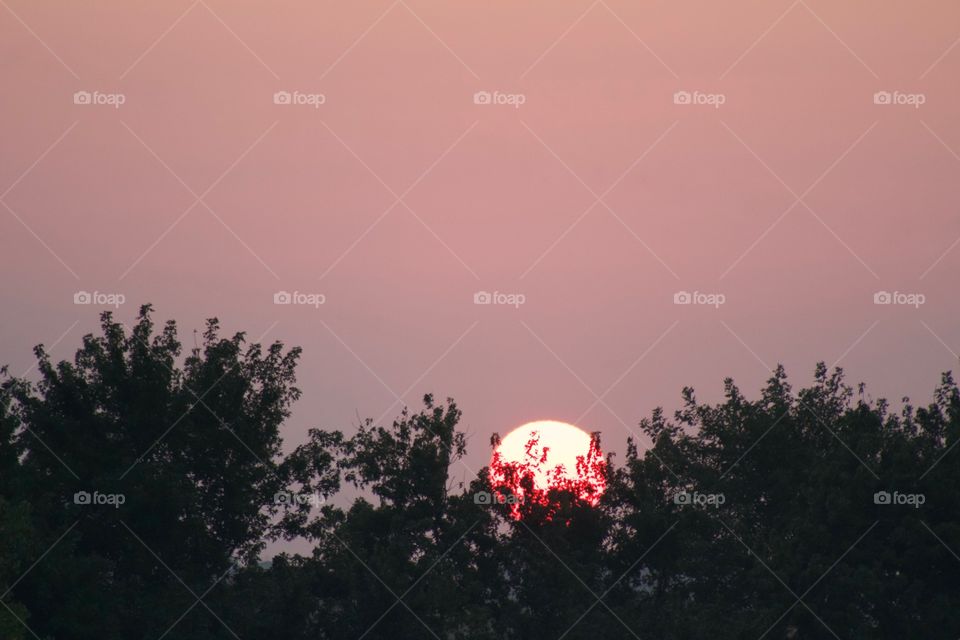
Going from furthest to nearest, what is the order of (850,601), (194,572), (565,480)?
(565,480) < (194,572) < (850,601)

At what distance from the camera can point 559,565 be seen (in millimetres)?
53562

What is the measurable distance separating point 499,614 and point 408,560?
4.84 meters

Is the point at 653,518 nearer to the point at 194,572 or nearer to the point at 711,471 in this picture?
the point at 711,471

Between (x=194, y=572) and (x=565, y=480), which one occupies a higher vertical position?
(x=565, y=480)

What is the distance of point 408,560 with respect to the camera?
1992 inches

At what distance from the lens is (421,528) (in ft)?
173

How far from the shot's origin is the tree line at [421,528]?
44.2 metres

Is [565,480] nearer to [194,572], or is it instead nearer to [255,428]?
[255,428]

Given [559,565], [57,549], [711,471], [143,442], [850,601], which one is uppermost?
[711,471]

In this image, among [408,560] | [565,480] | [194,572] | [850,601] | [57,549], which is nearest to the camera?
[57,549]

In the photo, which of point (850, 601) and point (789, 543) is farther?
point (789, 543)

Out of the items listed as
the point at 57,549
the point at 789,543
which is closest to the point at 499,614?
the point at 789,543

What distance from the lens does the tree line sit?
4416cm

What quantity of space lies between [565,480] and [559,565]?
20.7 ft
